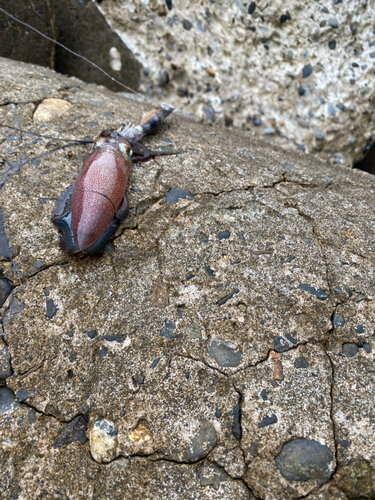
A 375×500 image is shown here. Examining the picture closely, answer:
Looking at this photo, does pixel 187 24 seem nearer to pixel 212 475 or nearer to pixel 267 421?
pixel 267 421

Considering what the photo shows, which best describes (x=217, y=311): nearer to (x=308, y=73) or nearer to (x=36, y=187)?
(x=36, y=187)

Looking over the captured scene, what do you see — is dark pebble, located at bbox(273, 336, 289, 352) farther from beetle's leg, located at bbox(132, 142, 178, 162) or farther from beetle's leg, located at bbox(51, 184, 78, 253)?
beetle's leg, located at bbox(132, 142, 178, 162)

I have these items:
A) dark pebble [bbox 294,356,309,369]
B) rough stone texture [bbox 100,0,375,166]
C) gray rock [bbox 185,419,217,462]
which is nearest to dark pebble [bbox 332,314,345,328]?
dark pebble [bbox 294,356,309,369]

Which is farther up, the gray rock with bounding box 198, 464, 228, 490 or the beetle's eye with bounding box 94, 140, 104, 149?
the beetle's eye with bounding box 94, 140, 104, 149

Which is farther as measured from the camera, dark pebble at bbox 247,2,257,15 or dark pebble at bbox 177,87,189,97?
dark pebble at bbox 177,87,189,97

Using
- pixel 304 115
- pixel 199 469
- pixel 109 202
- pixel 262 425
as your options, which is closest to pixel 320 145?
pixel 304 115

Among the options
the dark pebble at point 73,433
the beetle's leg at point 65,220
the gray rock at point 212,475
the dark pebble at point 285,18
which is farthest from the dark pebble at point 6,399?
the dark pebble at point 285,18

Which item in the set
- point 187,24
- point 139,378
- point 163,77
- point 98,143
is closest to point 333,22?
point 187,24
